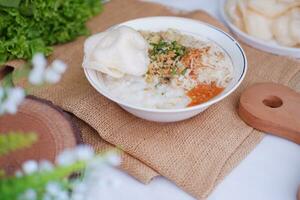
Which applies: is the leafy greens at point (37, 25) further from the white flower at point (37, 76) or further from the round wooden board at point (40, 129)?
the white flower at point (37, 76)

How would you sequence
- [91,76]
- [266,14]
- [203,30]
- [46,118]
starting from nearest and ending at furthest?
[46,118], [91,76], [203,30], [266,14]

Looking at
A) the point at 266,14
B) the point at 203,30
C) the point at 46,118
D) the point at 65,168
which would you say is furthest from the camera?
the point at 266,14

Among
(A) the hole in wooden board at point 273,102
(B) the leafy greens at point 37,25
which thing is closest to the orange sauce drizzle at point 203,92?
(A) the hole in wooden board at point 273,102

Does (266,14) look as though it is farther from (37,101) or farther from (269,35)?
(37,101)

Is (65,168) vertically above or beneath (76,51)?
above

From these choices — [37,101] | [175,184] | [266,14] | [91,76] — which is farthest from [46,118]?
[266,14]

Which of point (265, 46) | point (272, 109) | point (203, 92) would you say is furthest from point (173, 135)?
point (265, 46)
